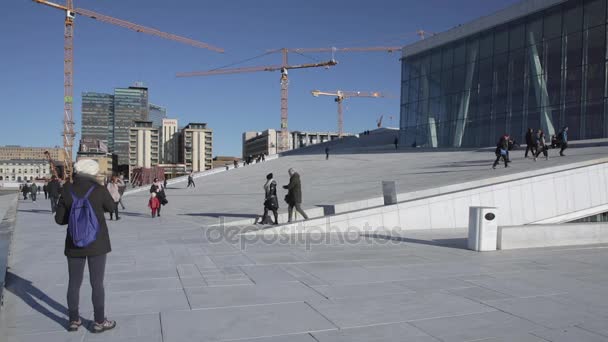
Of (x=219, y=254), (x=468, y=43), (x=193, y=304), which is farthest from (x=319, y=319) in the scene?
(x=468, y=43)

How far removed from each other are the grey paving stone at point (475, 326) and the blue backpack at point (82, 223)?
3.03 meters

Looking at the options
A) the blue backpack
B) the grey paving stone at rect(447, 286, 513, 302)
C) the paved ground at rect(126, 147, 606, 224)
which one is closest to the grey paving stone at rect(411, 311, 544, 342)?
the grey paving stone at rect(447, 286, 513, 302)

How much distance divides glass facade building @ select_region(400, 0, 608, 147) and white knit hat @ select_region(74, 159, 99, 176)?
37.3 m

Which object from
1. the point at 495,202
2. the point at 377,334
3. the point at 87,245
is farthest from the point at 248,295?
the point at 495,202

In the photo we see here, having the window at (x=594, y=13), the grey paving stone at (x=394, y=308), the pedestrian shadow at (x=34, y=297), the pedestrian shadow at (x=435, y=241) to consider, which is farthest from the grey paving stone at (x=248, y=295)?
the window at (x=594, y=13)

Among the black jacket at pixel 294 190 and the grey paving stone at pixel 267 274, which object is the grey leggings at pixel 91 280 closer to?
the grey paving stone at pixel 267 274

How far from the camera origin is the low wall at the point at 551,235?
881cm

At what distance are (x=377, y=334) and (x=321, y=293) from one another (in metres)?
1.45

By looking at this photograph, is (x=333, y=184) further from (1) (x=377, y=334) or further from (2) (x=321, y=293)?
(1) (x=377, y=334)

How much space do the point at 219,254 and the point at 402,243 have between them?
3.81m

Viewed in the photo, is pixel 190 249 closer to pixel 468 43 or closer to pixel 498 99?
pixel 498 99

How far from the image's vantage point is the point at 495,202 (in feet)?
41.3

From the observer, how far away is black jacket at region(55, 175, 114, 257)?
395cm

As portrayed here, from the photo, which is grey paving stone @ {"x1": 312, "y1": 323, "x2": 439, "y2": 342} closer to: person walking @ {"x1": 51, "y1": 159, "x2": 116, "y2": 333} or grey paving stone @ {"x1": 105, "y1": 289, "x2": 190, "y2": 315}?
grey paving stone @ {"x1": 105, "y1": 289, "x2": 190, "y2": 315}
